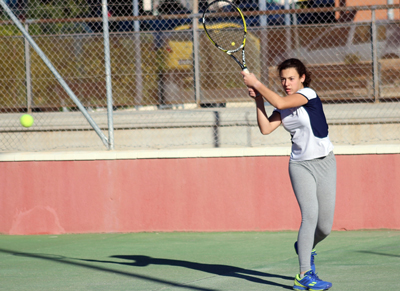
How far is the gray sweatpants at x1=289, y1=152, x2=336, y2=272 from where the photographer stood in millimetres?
4070

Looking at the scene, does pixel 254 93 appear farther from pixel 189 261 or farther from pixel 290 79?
pixel 189 261

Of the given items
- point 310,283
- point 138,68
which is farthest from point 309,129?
point 138,68

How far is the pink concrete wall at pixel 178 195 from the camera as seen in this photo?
21.1 feet

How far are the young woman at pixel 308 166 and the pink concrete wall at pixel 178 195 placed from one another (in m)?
2.37

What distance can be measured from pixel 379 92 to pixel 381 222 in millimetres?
1875

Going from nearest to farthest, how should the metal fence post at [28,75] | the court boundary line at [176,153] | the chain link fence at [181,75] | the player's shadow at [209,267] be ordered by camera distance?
the player's shadow at [209,267] < the court boundary line at [176,153] < the chain link fence at [181,75] < the metal fence post at [28,75]

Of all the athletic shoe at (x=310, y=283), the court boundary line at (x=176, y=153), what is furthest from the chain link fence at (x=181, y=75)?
→ the athletic shoe at (x=310, y=283)

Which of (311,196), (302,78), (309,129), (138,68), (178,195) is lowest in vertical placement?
(178,195)

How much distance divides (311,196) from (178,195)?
9.42ft

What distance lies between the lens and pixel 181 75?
7.73 m

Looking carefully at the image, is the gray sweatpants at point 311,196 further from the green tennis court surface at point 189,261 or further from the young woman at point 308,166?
the green tennis court surface at point 189,261

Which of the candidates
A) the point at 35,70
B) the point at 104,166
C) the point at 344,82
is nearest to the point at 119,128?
the point at 104,166

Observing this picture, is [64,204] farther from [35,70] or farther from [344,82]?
[344,82]

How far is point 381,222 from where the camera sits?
6.43m
